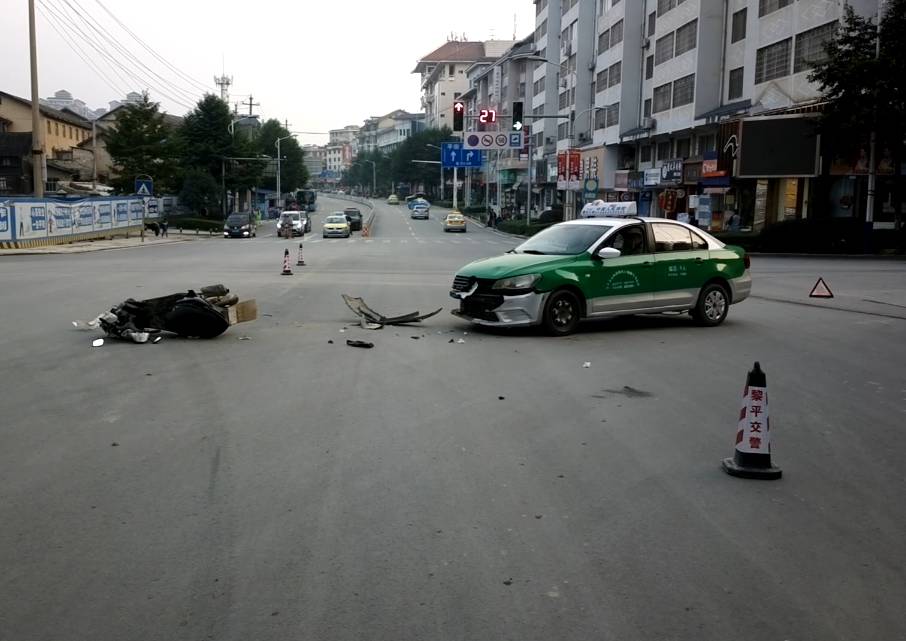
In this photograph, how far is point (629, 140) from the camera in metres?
61.9

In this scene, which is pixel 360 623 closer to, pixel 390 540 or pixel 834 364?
pixel 390 540

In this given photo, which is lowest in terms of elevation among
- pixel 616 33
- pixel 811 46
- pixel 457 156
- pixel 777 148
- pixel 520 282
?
pixel 520 282

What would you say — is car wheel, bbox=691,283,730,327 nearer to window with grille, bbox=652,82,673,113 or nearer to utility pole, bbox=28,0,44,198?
utility pole, bbox=28,0,44,198

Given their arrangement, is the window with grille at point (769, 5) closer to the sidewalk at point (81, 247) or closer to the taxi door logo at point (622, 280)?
the sidewalk at point (81, 247)

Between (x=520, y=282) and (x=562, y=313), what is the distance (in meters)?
0.84

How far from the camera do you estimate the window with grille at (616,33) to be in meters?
63.4

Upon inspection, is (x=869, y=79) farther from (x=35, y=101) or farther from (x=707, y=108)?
(x=35, y=101)

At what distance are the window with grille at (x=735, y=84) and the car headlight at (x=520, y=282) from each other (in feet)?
122

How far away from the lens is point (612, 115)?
2562 inches

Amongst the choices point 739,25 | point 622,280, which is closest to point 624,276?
point 622,280

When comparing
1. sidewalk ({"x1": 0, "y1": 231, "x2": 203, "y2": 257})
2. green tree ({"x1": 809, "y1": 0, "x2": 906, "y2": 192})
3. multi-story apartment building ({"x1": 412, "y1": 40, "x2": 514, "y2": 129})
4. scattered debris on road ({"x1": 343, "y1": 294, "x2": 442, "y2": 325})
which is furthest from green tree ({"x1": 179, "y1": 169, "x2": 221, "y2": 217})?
multi-story apartment building ({"x1": 412, "y1": 40, "x2": 514, "y2": 129})

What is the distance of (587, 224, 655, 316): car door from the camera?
13.9 m

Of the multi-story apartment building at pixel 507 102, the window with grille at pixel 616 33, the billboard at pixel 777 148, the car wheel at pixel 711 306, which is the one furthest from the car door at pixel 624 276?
the multi-story apartment building at pixel 507 102

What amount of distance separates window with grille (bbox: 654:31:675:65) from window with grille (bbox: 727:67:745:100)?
7376 millimetres
